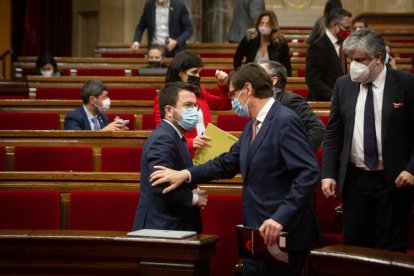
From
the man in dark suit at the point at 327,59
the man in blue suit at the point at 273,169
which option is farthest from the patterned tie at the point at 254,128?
the man in dark suit at the point at 327,59

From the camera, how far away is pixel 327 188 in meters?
3.46

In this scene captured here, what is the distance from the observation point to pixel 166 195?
10.5 feet

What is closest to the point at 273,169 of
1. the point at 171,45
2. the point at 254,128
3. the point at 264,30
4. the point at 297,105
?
the point at 254,128

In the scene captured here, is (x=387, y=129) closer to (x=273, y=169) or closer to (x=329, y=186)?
(x=329, y=186)

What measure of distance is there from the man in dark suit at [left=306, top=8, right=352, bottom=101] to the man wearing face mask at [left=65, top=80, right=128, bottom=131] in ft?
4.20

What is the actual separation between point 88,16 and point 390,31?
4.18 metres

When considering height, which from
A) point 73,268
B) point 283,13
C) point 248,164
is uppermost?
point 283,13

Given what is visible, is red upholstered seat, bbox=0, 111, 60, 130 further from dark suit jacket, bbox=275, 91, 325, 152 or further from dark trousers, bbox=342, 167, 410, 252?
dark trousers, bbox=342, 167, 410, 252

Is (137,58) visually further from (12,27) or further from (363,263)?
(363,263)

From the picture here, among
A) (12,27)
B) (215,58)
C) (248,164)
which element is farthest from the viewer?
(12,27)

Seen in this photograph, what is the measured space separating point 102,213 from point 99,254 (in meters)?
1.19

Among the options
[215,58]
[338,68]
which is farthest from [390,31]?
[338,68]

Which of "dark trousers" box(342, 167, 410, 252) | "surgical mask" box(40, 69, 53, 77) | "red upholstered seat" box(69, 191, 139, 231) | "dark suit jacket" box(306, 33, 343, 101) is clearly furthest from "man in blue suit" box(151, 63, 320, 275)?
"surgical mask" box(40, 69, 53, 77)

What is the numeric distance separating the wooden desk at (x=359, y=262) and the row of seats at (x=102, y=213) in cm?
121
